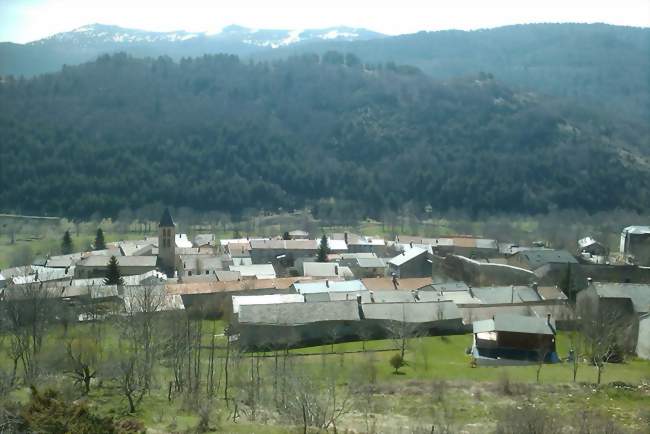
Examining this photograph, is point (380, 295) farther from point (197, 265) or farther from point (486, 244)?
point (486, 244)

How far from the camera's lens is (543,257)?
4412cm

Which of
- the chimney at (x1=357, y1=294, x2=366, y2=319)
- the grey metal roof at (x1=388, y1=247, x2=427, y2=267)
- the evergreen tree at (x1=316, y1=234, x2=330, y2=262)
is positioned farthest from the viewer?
the evergreen tree at (x1=316, y1=234, x2=330, y2=262)

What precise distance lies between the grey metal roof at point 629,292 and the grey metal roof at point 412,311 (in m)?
6.50

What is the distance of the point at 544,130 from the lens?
120m

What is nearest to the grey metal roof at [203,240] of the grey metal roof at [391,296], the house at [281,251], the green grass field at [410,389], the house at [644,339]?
the house at [281,251]

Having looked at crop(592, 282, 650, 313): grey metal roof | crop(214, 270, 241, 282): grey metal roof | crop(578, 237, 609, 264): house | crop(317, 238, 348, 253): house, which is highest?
crop(592, 282, 650, 313): grey metal roof

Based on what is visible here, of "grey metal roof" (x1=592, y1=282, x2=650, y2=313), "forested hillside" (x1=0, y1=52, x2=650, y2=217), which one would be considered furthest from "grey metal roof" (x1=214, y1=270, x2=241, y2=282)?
"forested hillside" (x1=0, y1=52, x2=650, y2=217)

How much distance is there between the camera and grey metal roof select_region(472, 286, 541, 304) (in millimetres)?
34688

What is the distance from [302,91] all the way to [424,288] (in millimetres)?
113458

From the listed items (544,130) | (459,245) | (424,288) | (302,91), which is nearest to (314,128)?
(302,91)

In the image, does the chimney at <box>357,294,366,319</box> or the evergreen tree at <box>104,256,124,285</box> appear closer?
the chimney at <box>357,294,366,319</box>

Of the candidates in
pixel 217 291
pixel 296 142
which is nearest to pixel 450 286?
pixel 217 291

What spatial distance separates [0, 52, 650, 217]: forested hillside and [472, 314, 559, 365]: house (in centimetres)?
6254

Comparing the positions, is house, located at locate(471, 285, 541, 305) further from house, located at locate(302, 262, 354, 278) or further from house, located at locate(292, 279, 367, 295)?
house, located at locate(302, 262, 354, 278)
